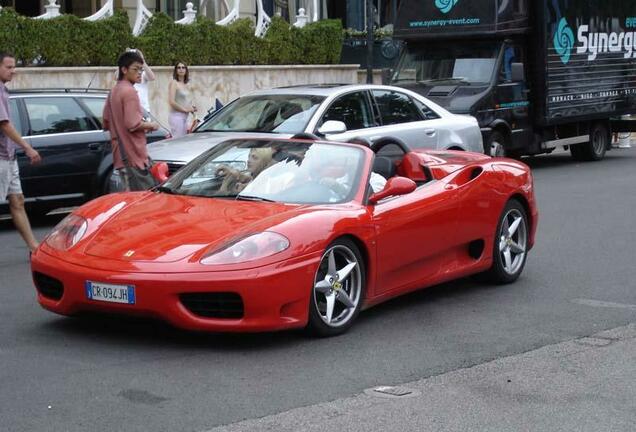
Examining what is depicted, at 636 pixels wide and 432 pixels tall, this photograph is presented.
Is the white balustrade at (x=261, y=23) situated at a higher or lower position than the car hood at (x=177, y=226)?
higher

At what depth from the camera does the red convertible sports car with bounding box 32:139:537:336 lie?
22.6 ft

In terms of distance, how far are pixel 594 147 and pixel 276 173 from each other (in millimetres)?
15243

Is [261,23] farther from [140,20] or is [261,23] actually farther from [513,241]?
[513,241]

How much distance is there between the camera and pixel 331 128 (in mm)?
12633

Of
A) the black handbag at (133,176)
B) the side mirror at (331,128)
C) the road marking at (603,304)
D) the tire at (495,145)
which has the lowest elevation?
the road marking at (603,304)

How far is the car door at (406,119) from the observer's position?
13836mm

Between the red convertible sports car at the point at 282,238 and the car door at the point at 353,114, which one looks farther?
the car door at the point at 353,114

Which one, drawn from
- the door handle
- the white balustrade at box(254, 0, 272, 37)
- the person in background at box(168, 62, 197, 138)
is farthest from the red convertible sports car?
the white balustrade at box(254, 0, 272, 37)

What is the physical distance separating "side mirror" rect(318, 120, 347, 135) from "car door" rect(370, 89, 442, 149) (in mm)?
850

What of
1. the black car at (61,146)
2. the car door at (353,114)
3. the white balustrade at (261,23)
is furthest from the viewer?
the white balustrade at (261,23)

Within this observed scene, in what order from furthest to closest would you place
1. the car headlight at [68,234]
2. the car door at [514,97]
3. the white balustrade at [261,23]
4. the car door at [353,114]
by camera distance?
1. the white balustrade at [261,23]
2. the car door at [514,97]
3. the car door at [353,114]
4. the car headlight at [68,234]

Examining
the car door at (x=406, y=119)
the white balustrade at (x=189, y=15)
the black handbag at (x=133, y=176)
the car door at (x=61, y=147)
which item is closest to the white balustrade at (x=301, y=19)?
the white balustrade at (x=189, y=15)

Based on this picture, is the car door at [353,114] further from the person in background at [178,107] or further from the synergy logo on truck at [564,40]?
the synergy logo on truck at [564,40]

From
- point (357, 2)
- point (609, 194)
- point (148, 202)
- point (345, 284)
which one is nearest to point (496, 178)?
point (345, 284)
